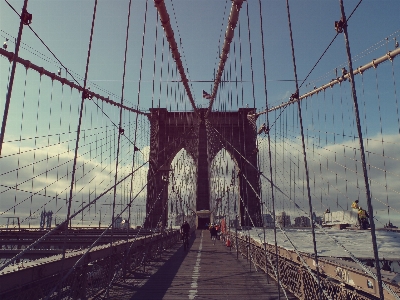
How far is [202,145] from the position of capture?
3303 cm

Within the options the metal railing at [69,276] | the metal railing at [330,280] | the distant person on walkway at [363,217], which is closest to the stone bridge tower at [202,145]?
the distant person on walkway at [363,217]

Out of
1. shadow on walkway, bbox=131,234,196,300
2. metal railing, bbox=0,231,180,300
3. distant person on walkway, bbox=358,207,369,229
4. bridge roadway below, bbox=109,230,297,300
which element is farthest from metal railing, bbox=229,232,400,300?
distant person on walkway, bbox=358,207,369,229

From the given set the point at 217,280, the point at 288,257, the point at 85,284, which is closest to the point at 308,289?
the point at 288,257

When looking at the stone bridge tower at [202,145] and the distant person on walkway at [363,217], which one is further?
the stone bridge tower at [202,145]

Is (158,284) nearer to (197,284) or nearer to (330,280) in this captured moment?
(197,284)

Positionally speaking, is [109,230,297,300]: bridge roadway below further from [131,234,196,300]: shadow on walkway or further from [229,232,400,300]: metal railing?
[229,232,400,300]: metal railing

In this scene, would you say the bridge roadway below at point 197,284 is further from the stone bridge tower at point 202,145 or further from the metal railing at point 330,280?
the stone bridge tower at point 202,145

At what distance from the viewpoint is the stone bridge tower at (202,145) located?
33.9 m

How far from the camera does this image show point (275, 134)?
27.0m

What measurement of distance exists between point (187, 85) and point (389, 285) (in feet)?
83.7

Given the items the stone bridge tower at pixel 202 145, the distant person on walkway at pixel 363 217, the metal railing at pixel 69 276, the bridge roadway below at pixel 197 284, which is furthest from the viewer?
the stone bridge tower at pixel 202 145

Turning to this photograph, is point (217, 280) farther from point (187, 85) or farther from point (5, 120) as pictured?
point (187, 85)

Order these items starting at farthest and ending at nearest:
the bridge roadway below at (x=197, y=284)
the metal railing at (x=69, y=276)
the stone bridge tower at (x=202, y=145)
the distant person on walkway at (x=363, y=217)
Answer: the stone bridge tower at (x=202, y=145) < the distant person on walkway at (x=363, y=217) < the bridge roadway below at (x=197, y=284) < the metal railing at (x=69, y=276)

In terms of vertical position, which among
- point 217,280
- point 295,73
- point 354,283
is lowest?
point 217,280
